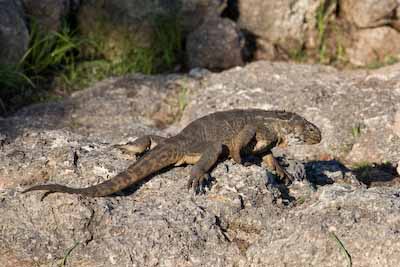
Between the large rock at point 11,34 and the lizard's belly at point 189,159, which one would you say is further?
the large rock at point 11,34

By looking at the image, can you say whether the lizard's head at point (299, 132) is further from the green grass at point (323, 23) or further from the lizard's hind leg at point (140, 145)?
the green grass at point (323, 23)

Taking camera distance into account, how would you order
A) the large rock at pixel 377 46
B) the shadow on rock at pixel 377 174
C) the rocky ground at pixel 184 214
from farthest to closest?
the large rock at pixel 377 46
the shadow on rock at pixel 377 174
the rocky ground at pixel 184 214

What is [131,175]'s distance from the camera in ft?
15.4

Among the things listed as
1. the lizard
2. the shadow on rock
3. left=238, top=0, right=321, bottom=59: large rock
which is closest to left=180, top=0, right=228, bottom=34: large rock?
left=238, top=0, right=321, bottom=59: large rock

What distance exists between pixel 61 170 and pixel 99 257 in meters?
1.00

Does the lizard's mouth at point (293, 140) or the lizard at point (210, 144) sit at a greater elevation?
the lizard at point (210, 144)

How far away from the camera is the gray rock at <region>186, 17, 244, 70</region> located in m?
8.80

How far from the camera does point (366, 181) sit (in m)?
6.29

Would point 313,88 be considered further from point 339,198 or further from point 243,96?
point 339,198

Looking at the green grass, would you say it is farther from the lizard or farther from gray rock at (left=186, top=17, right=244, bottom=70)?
the lizard

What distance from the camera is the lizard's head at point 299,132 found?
571 centimetres

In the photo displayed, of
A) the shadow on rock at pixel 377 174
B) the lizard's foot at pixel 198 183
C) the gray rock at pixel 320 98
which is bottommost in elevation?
the shadow on rock at pixel 377 174

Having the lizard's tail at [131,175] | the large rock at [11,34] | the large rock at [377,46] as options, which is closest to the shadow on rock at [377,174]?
the lizard's tail at [131,175]

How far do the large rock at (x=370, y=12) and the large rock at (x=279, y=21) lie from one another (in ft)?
1.83
